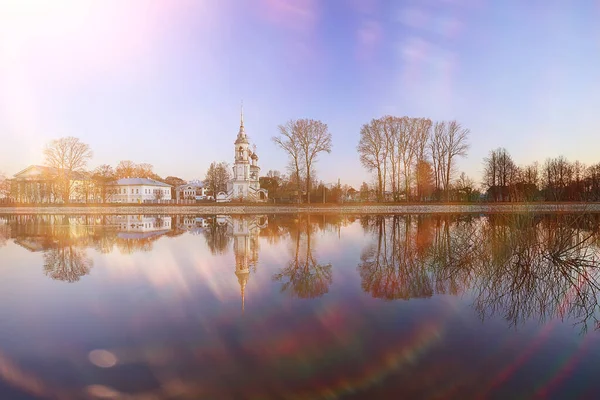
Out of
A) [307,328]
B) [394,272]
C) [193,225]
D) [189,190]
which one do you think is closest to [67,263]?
[307,328]

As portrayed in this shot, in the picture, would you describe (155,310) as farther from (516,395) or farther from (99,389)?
(516,395)

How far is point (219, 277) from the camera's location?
10.6 m

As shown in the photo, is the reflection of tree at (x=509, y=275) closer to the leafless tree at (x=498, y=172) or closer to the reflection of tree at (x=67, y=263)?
the reflection of tree at (x=67, y=263)

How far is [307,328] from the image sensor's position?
22.4 feet

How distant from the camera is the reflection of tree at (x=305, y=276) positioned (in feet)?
30.7

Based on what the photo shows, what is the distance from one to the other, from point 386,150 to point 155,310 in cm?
4933

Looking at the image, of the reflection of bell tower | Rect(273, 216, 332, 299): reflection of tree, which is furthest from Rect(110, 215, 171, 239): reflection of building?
Rect(273, 216, 332, 299): reflection of tree

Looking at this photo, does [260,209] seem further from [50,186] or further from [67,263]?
[50,186]

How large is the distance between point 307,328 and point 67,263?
33.5ft

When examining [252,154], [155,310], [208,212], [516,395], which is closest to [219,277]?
[155,310]

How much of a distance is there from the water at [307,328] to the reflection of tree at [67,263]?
0.10m

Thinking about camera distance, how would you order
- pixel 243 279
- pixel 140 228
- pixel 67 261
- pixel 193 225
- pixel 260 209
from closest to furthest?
pixel 243 279 < pixel 67 261 < pixel 140 228 < pixel 193 225 < pixel 260 209

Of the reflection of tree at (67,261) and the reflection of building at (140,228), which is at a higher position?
the reflection of building at (140,228)

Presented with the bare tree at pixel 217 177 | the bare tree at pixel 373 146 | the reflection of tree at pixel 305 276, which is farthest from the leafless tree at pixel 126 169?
the reflection of tree at pixel 305 276
